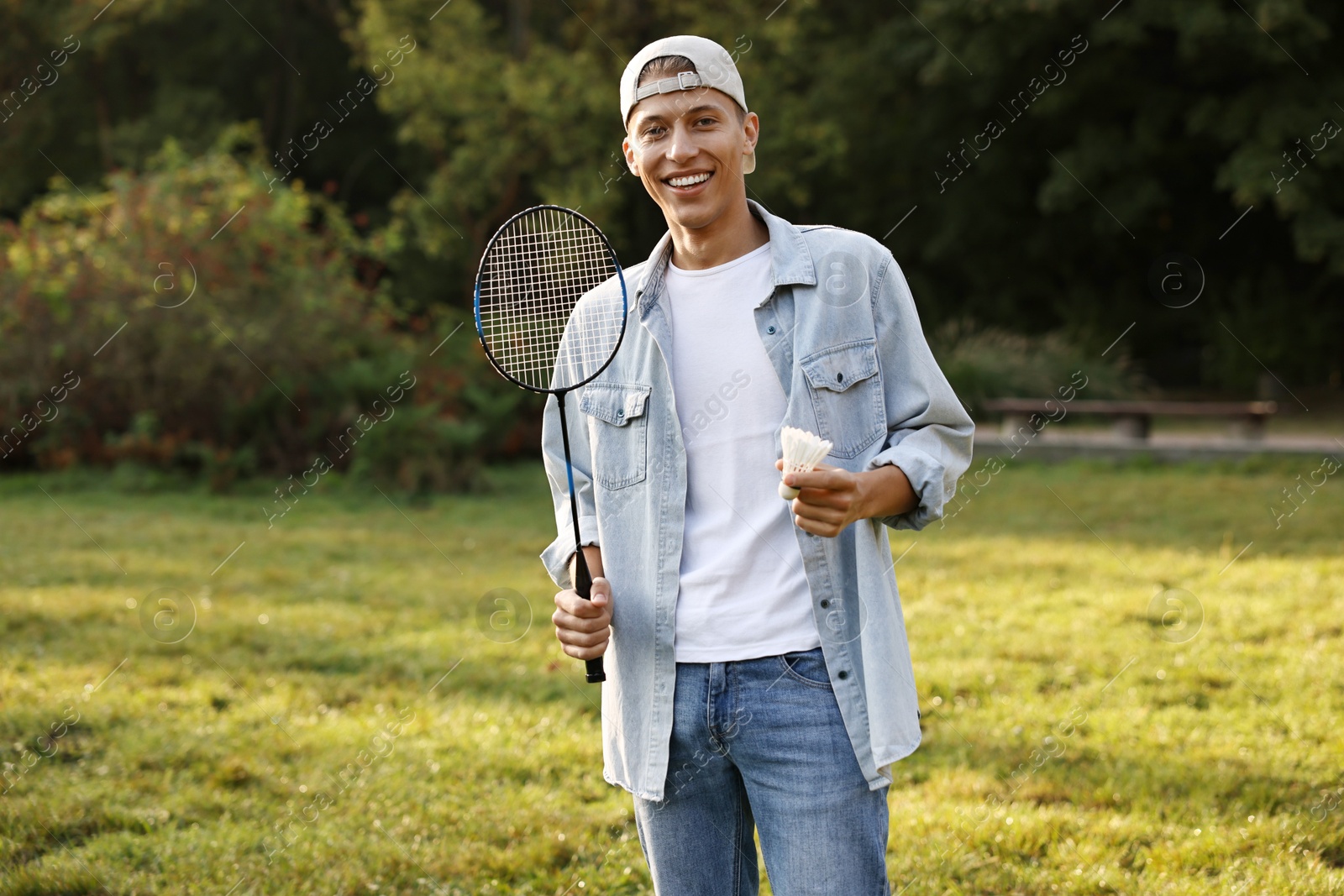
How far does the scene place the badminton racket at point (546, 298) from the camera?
2643mm

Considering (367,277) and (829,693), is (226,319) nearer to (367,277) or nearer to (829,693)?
(367,277)

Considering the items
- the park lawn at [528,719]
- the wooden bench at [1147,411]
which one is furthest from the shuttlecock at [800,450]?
the wooden bench at [1147,411]

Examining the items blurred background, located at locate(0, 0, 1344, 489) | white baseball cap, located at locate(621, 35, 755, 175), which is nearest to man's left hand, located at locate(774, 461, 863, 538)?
white baseball cap, located at locate(621, 35, 755, 175)

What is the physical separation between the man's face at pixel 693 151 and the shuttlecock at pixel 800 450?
51cm

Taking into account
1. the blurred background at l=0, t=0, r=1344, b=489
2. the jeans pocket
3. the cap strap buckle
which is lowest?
the jeans pocket

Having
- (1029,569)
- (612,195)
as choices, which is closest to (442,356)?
(612,195)

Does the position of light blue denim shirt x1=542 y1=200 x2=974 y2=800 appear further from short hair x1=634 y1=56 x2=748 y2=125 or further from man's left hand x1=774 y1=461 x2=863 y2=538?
short hair x1=634 y1=56 x2=748 y2=125

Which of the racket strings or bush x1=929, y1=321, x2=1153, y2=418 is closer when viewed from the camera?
the racket strings

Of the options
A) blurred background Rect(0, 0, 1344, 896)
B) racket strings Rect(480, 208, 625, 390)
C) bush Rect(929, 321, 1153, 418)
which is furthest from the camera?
bush Rect(929, 321, 1153, 418)

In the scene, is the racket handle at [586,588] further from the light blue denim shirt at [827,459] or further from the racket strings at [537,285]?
the racket strings at [537,285]

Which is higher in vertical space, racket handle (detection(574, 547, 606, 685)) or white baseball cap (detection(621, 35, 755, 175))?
white baseball cap (detection(621, 35, 755, 175))

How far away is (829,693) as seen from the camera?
2.28 meters

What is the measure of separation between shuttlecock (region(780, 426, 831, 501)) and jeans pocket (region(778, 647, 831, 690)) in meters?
0.32

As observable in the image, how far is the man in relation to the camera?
2.27m
